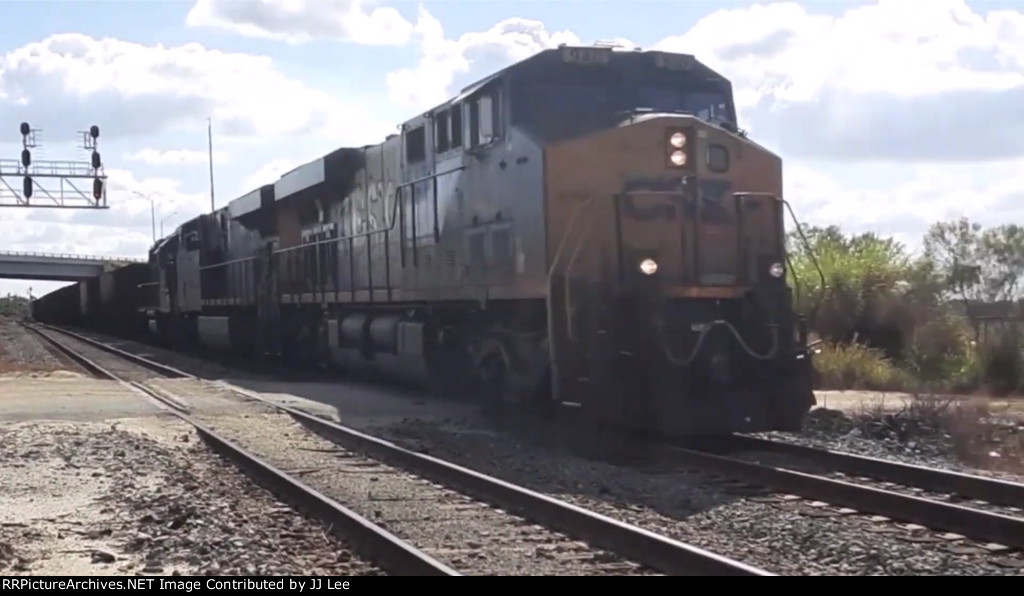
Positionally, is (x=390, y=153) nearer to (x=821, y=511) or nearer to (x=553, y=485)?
(x=553, y=485)

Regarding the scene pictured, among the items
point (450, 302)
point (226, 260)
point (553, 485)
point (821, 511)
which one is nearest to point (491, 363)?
point (450, 302)

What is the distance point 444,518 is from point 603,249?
4063mm

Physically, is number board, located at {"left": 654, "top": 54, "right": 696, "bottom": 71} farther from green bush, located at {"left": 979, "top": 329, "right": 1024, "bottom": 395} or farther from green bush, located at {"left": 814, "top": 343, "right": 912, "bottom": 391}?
green bush, located at {"left": 979, "top": 329, "right": 1024, "bottom": 395}

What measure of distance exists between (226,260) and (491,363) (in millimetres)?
17230

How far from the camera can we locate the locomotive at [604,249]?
11.2 metres

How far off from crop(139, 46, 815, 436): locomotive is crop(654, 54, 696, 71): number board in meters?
0.02

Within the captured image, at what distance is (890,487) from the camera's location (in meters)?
9.57

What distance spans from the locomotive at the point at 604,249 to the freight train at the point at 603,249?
16 millimetres

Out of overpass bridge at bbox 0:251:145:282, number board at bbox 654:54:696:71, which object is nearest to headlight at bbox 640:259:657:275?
number board at bbox 654:54:696:71

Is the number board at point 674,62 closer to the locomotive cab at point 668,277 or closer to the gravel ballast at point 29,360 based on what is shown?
the locomotive cab at point 668,277

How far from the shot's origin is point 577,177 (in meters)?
12.0

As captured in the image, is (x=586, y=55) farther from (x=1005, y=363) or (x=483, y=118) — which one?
(x=1005, y=363)

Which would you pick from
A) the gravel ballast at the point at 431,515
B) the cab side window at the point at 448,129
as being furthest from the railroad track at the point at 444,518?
the cab side window at the point at 448,129

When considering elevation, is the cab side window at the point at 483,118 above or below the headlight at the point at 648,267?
above
